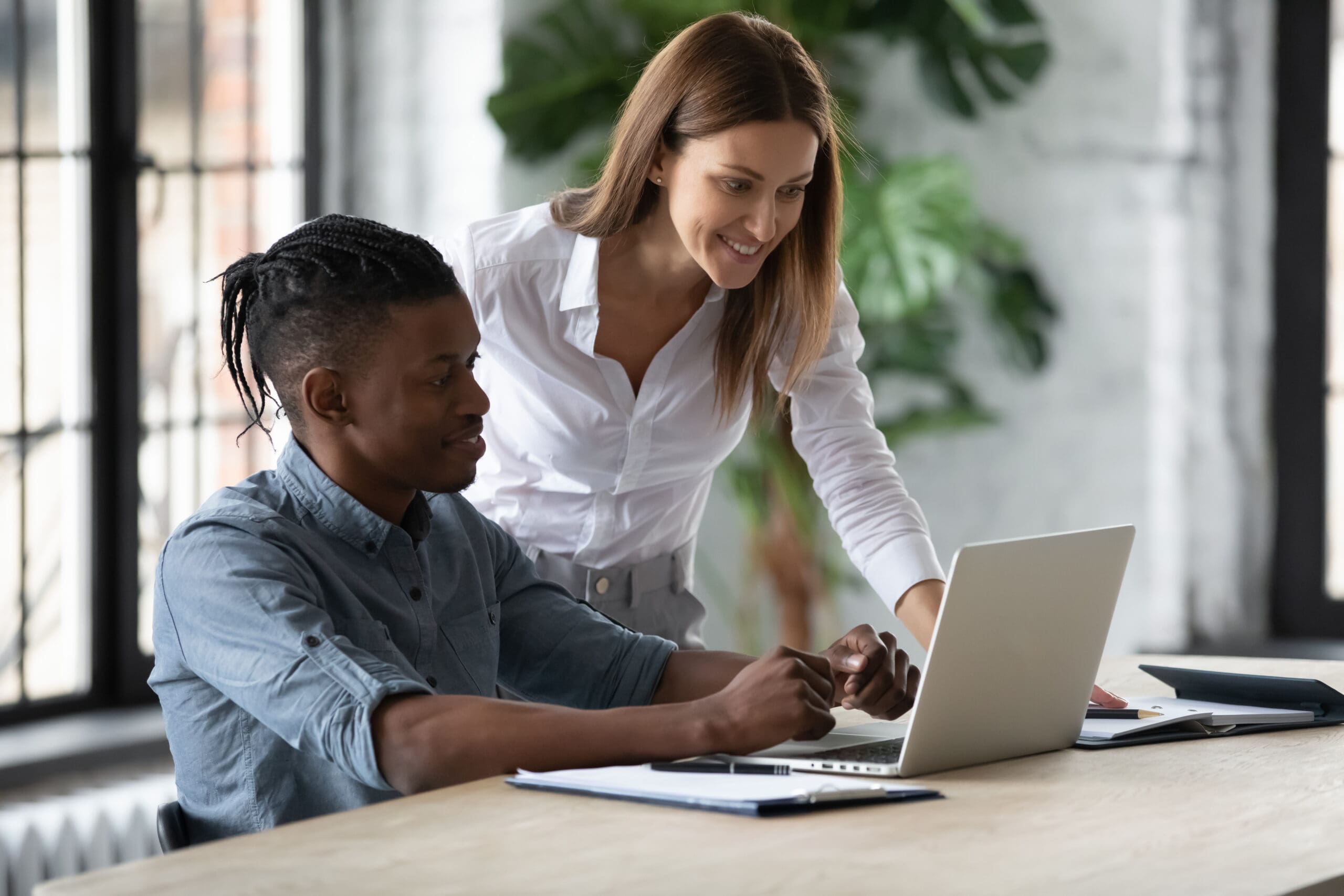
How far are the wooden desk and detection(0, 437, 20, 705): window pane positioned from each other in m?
1.94

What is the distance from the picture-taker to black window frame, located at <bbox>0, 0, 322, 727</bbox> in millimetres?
3066

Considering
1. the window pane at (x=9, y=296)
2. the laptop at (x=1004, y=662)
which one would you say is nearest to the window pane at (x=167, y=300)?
the window pane at (x=9, y=296)

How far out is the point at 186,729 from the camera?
142 centimetres

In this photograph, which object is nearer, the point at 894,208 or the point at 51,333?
the point at 51,333

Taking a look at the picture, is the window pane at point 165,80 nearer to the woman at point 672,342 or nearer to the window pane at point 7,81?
the window pane at point 7,81

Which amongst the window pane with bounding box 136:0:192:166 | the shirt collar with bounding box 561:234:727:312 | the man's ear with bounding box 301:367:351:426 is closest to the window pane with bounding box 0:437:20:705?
the window pane with bounding box 136:0:192:166

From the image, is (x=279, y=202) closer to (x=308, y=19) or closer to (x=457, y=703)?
(x=308, y=19)

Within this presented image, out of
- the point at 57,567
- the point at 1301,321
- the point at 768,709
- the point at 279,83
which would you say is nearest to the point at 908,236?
the point at 1301,321

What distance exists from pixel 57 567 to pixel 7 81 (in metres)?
0.90

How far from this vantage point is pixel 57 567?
3.06 meters

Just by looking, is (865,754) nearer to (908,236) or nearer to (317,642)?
(317,642)

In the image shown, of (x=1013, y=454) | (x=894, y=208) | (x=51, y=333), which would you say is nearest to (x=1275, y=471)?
(x=1013, y=454)

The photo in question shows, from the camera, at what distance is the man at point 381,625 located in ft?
4.29

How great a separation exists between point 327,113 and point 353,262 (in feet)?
6.86
